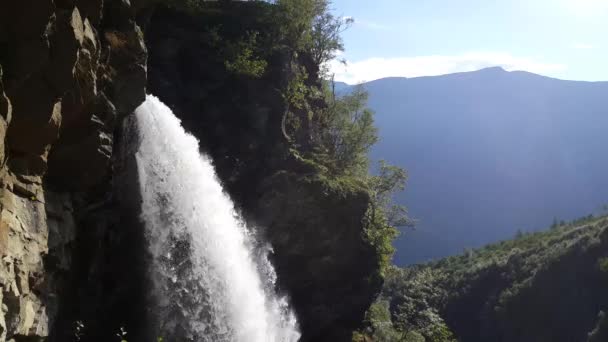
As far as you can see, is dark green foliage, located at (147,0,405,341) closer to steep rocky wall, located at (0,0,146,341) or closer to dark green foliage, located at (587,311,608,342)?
steep rocky wall, located at (0,0,146,341)

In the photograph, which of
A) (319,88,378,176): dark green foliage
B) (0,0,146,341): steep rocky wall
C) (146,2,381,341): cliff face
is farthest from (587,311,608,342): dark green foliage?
(0,0,146,341): steep rocky wall

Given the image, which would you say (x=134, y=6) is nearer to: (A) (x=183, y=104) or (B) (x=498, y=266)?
(A) (x=183, y=104)

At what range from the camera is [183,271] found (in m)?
19.8

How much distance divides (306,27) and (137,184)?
2006 cm

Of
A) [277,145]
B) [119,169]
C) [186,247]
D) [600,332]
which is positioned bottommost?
[600,332]

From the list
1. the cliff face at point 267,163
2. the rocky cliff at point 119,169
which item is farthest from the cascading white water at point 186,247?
the cliff face at point 267,163

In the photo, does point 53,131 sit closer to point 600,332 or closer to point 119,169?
point 119,169

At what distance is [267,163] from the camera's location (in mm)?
30000

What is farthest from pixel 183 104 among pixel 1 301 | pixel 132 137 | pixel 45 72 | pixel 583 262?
pixel 583 262

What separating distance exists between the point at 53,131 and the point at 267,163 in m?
17.9

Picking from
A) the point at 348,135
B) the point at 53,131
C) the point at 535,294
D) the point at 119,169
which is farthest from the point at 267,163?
the point at 535,294

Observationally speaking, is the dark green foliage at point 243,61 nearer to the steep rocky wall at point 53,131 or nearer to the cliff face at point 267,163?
the cliff face at point 267,163

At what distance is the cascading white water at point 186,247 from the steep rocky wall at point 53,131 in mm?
2241

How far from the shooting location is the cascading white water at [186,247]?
63.0ft
